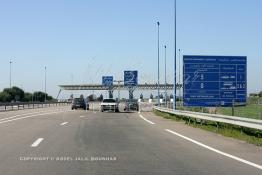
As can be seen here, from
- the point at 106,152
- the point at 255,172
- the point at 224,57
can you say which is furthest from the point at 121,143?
the point at 224,57

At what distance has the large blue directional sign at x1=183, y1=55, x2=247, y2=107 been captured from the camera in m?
35.2

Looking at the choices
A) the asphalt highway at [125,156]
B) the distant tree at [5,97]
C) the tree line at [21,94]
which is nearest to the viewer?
the asphalt highway at [125,156]

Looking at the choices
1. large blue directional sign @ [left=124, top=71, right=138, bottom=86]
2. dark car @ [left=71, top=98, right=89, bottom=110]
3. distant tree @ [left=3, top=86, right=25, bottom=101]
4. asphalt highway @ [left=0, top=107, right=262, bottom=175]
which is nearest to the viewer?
asphalt highway @ [left=0, top=107, right=262, bottom=175]

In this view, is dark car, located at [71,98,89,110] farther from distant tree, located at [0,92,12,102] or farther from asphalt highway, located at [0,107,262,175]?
distant tree, located at [0,92,12,102]

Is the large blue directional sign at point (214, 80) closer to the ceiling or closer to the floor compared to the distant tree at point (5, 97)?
closer to the ceiling

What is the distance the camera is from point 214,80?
1398 inches

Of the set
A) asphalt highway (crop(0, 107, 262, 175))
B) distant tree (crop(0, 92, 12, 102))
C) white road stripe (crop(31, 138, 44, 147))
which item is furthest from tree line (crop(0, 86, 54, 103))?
asphalt highway (crop(0, 107, 262, 175))

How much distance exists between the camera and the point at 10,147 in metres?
17.6

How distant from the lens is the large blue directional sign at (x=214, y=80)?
3525 centimetres

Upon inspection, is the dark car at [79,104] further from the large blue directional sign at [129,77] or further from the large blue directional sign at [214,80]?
the large blue directional sign at [214,80]

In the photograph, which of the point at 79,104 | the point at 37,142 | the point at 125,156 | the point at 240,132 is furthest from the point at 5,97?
the point at 125,156

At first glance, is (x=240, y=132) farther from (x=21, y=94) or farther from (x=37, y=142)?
(x=21, y=94)

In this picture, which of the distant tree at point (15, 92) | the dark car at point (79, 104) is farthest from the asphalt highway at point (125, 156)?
the distant tree at point (15, 92)

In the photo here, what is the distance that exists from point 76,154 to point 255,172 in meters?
5.28
